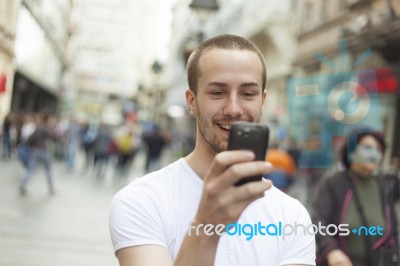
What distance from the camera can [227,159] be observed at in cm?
128

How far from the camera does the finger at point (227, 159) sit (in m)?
1.28

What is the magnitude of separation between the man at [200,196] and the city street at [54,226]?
4724 millimetres

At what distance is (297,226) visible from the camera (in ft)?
6.43

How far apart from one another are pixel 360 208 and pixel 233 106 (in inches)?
85.8

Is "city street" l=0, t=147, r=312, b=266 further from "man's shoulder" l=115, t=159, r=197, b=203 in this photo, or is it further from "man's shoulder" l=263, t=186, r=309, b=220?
"man's shoulder" l=263, t=186, r=309, b=220

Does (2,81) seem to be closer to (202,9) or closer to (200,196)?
(202,9)

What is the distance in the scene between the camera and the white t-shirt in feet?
5.85

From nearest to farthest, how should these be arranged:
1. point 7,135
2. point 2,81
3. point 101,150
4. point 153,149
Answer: point 2,81
point 153,149
point 101,150
point 7,135

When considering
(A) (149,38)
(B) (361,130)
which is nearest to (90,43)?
(A) (149,38)

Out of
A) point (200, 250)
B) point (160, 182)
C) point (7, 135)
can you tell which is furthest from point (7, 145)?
point (200, 250)

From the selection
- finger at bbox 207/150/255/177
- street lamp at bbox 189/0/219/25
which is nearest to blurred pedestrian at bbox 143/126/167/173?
→ street lamp at bbox 189/0/219/25

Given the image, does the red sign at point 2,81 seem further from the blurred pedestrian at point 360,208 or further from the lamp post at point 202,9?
the blurred pedestrian at point 360,208

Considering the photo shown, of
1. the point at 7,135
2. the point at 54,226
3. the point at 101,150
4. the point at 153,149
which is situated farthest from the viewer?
the point at 7,135

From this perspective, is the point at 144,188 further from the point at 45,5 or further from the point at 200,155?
the point at 45,5
